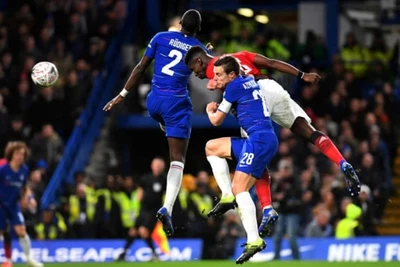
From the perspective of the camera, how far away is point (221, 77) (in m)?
15.5

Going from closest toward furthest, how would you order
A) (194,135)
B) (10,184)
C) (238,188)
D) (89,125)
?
(238,188) → (10,184) → (89,125) → (194,135)

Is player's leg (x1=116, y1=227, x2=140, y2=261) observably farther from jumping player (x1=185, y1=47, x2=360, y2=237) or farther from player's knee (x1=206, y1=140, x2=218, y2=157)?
player's knee (x1=206, y1=140, x2=218, y2=157)

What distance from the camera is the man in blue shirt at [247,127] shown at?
50.7ft

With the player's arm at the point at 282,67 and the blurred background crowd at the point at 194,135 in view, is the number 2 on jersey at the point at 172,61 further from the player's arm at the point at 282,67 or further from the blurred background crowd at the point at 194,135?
the blurred background crowd at the point at 194,135

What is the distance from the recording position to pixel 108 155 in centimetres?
2917

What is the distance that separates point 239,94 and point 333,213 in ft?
29.2

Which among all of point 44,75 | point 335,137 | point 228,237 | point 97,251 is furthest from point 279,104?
point 335,137

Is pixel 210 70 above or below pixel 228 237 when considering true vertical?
above

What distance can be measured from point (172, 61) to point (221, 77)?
1307 mm

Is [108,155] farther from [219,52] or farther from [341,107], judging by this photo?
[341,107]

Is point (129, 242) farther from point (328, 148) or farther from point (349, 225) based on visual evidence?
point (328, 148)

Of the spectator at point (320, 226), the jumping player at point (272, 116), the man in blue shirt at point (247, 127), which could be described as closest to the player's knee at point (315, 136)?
the jumping player at point (272, 116)

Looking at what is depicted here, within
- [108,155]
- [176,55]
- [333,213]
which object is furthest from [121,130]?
[176,55]

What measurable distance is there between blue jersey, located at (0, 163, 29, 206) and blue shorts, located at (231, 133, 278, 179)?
236 inches
